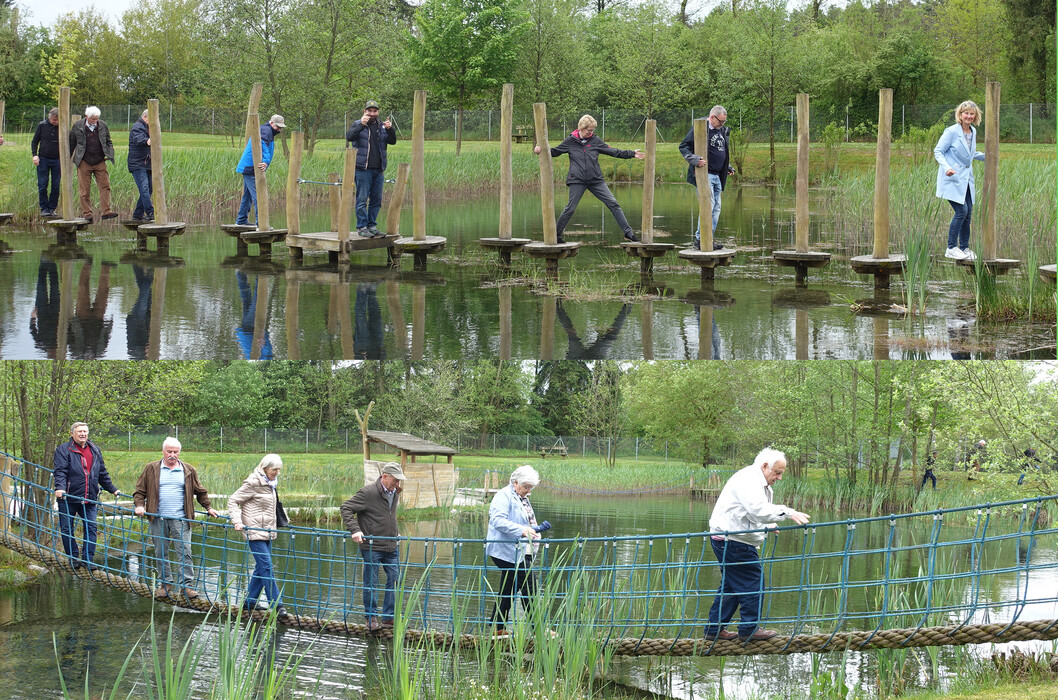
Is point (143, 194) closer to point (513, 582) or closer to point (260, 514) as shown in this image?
point (260, 514)

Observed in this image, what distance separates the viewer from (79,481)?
396 inches

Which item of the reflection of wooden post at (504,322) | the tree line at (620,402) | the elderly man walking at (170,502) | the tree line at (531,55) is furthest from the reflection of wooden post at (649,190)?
the tree line at (531,55)

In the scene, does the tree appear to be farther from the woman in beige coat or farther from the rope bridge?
the woman in beige coat

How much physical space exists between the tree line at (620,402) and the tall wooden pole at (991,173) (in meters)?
1.90

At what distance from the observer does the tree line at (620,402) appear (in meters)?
13.9

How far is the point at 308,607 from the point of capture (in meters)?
9.91

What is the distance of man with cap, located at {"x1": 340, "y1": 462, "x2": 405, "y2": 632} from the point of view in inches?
340

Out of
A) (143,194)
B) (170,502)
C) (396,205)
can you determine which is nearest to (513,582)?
(170,502)

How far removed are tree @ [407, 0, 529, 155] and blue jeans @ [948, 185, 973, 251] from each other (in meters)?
26.7

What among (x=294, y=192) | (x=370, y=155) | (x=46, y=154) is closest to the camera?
(x=370, y=155)

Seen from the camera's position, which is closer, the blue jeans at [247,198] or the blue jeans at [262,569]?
the blue jeans at [262,569]

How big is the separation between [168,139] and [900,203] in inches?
1326

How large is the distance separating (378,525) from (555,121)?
37230 mm

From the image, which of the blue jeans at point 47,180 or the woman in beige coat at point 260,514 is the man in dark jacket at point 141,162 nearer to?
the blue jeans at point 47,180
